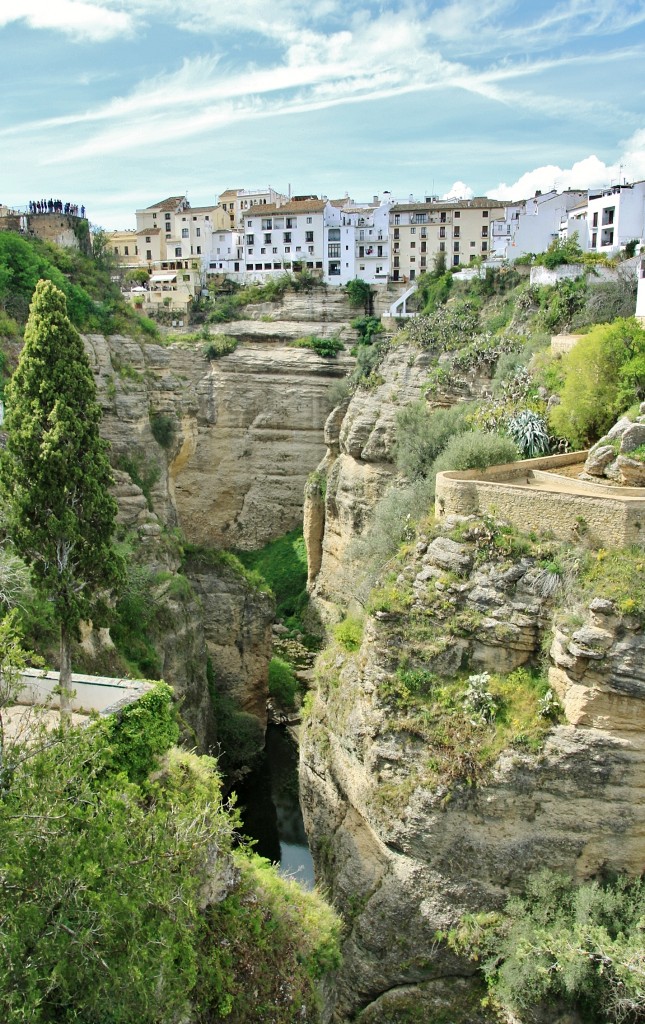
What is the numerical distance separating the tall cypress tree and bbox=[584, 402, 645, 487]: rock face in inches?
395

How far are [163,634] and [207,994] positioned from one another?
10639mm

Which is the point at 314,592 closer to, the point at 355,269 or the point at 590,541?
the point at 590,541

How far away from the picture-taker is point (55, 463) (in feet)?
43.8

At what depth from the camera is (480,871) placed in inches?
571

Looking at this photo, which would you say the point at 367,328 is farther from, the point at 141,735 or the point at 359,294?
the point at 141,735

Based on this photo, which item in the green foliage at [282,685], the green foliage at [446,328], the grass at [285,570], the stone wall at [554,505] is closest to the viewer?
the stone wall at [554,505]

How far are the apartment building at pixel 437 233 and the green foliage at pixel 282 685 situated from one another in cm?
2631

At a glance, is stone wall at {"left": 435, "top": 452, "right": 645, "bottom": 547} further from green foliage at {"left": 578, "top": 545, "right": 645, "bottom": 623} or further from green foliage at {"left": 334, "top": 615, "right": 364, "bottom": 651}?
green foliage at {"left": 334, "top": 615, "right": 364, "bottom": 651}

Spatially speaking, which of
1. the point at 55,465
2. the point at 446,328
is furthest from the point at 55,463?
the point at 446,328

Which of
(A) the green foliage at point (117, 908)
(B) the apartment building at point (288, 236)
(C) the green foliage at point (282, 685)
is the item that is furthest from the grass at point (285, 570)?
(A) the green foliage at point (117, 908)

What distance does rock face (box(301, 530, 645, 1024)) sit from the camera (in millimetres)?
13930

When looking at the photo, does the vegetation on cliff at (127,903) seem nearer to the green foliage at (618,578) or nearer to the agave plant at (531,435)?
the green foliage at (618,578)

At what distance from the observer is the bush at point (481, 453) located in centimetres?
1894

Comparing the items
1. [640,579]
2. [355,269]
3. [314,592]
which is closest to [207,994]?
[640,579]
